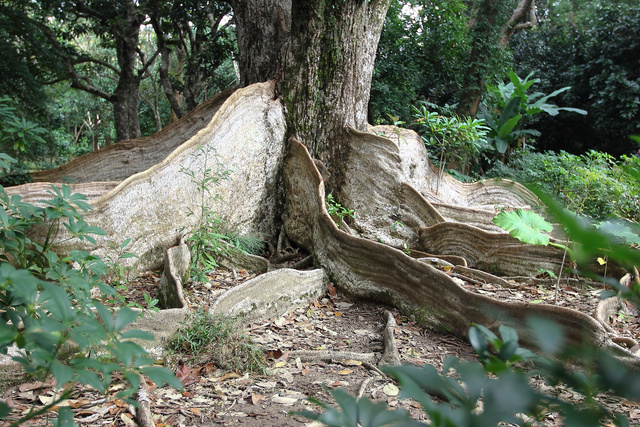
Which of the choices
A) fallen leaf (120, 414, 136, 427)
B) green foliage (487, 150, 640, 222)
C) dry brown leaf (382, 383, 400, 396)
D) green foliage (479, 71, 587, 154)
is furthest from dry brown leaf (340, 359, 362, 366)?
green foliage (479, 71, 587, 154)

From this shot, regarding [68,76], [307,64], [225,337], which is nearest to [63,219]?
[225,337]

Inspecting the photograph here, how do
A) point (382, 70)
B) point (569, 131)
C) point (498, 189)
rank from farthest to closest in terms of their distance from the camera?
point (569, 131), point (382, 70), point (498, 189)

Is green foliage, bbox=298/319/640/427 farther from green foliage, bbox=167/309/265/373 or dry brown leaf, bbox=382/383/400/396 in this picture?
green foliage, bbox=167/309/265/373

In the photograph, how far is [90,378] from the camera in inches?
34.6

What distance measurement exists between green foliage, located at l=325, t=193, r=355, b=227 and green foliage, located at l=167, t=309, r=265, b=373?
1.85m

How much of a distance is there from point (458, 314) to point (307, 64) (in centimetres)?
284

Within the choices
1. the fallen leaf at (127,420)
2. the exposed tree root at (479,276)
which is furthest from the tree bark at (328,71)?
the fallen leaf at (127,420)

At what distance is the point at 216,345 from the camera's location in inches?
110

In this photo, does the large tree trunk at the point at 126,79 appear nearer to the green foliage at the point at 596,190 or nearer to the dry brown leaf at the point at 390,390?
the green foliage at the point at 596,190

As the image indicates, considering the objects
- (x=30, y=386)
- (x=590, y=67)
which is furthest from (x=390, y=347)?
(x=590, y=67)

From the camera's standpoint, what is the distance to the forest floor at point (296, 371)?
227 centimetres

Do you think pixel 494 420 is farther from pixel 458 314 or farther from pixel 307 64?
pixel 307 64

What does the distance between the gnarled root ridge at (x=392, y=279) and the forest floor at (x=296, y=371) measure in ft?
0.46

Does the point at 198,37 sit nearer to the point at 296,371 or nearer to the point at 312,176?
the point at 312,176
